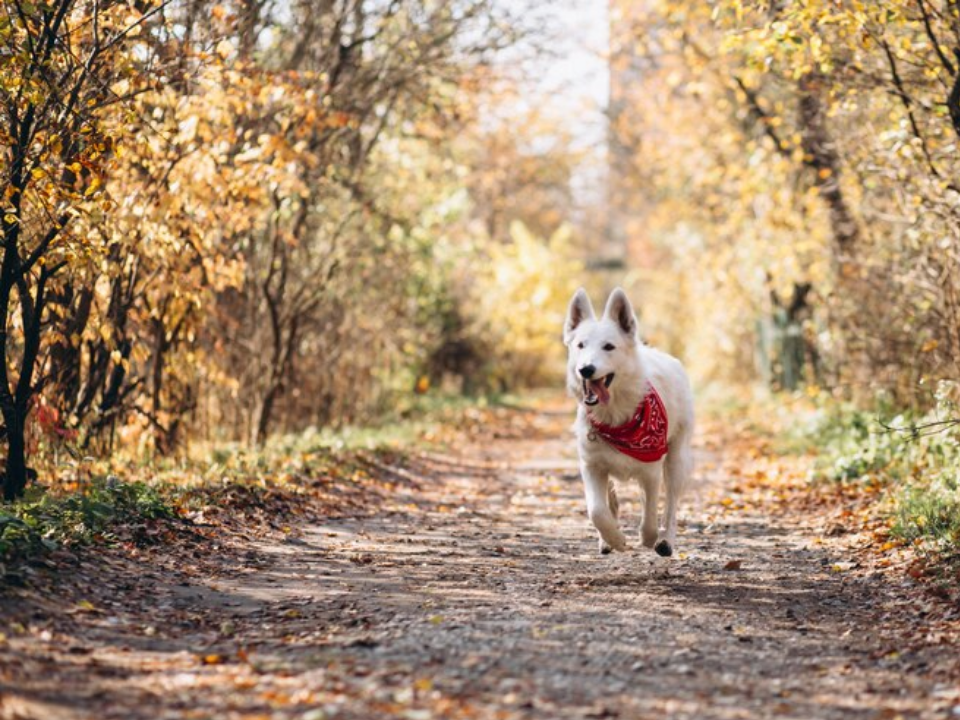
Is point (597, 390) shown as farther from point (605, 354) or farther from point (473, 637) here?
point (473, 637)

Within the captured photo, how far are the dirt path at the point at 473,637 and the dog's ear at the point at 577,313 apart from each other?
5.42 feet

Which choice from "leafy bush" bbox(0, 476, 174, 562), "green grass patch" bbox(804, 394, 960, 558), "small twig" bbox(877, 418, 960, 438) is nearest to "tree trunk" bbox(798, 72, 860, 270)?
"green grass patch" bbox(804, 394, 960, 558)

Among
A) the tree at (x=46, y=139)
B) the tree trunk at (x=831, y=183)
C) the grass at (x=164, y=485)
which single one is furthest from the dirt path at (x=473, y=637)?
the tree trunk at (x=831, y=183)

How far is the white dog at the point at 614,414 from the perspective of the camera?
7.47 m

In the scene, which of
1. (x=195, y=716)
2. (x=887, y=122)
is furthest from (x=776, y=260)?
(x=195, y=716)

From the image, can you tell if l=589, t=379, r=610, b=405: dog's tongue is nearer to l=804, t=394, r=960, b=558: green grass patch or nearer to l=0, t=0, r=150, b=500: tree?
l=804, t=394, r=960, b=558: green grass patch

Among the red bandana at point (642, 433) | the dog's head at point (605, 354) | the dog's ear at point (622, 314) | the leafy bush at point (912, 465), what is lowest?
the leafy bush at point (912, 465)

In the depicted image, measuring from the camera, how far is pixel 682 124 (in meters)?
23.2

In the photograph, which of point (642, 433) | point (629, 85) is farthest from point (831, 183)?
point (629, 85)

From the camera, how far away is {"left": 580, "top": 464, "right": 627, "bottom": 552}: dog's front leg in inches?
290

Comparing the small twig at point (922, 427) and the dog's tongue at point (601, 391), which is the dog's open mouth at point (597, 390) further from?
the small twig at point (922, 427)

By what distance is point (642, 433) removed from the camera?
7.57 m

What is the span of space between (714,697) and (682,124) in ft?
65.0

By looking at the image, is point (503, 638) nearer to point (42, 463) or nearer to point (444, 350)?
point (42, 463)
